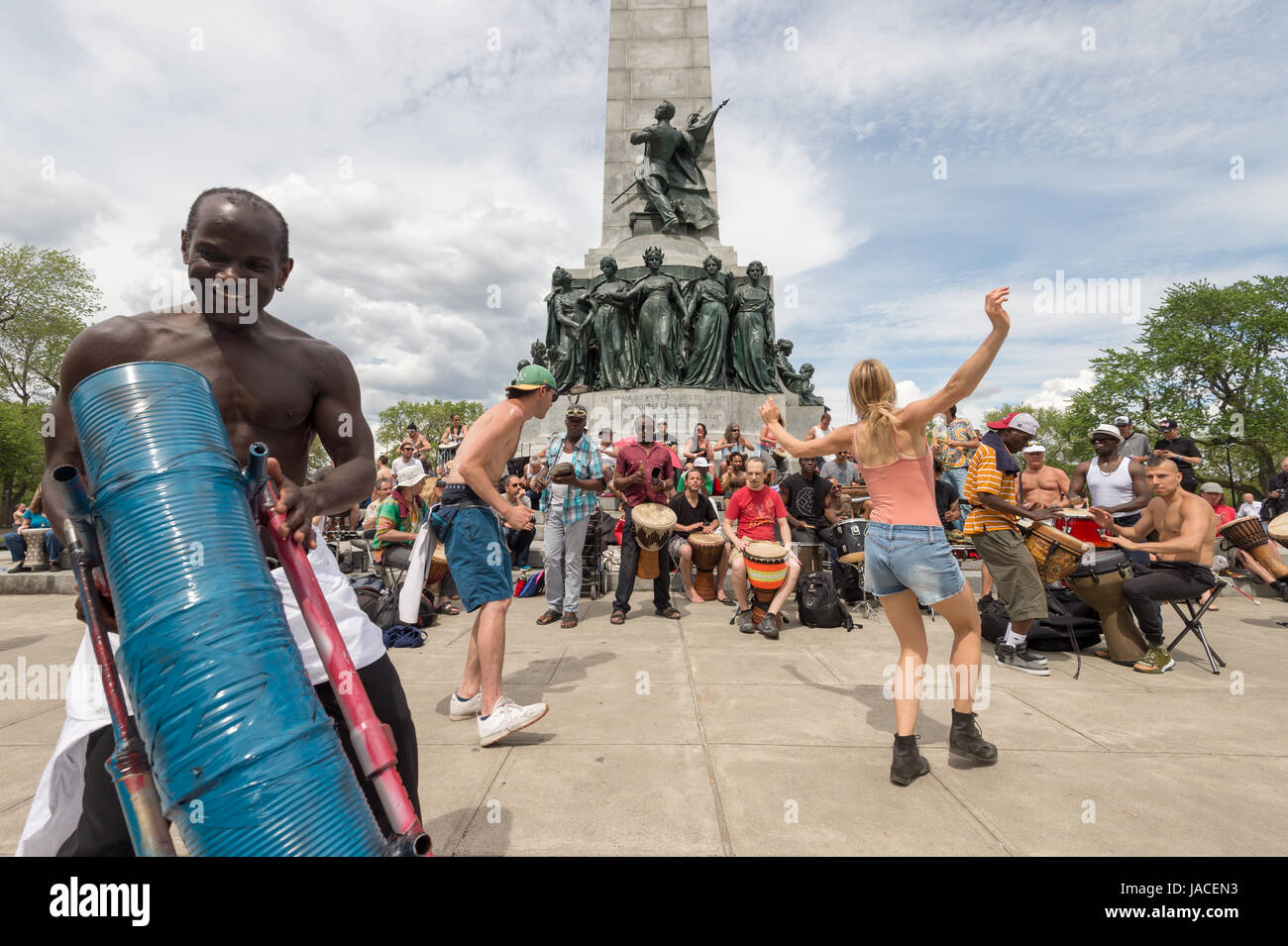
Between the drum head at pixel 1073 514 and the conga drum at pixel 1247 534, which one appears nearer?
the drum head at pixel 1073 514

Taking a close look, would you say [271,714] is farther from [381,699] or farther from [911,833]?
[911,833]

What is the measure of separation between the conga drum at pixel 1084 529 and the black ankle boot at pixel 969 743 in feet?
9.97

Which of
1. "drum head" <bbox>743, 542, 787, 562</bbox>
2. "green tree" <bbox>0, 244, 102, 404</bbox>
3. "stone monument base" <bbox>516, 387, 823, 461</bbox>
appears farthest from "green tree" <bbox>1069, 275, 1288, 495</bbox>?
→ "green tree" <bbox>0, 244, 102, 404</bbox>

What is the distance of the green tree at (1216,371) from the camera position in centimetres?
3123

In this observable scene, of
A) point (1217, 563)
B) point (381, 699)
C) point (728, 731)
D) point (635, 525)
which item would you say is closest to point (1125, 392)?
point (1217, 563)

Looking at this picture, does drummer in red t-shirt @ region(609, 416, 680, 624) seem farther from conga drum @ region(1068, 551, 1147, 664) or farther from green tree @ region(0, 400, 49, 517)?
green tree @ region(0, 400, 49, 517)

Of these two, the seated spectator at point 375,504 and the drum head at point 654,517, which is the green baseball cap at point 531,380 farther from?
the seated spectator at point 375,504

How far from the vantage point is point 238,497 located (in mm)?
1268

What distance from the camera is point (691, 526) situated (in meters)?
8.00

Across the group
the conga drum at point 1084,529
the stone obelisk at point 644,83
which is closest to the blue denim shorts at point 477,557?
the conga drum at point 1084,529

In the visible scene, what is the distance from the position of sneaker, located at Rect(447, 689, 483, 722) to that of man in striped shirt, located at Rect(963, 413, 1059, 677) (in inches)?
160

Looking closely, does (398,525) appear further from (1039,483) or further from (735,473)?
(1039,483)

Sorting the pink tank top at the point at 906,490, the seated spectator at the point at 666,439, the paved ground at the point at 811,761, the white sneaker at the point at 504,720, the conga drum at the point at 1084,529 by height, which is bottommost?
the paved ground at the point at 811,761

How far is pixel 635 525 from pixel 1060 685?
410 cm
